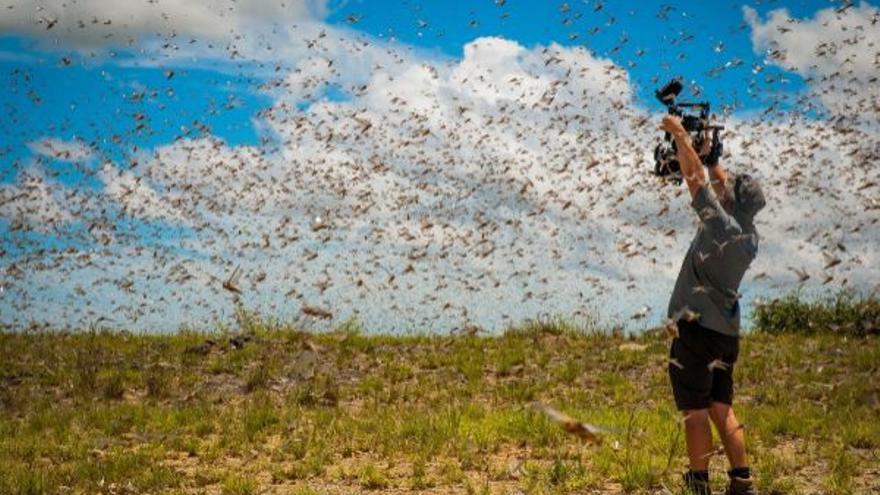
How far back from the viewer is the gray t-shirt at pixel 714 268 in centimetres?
656

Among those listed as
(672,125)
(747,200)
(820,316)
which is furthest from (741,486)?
(820,316)

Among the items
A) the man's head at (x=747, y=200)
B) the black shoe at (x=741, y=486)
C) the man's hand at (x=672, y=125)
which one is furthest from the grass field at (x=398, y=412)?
the man's hand at (x=672, y=125)

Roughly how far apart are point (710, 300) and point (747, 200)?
0.88 m

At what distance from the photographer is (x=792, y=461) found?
9.23m

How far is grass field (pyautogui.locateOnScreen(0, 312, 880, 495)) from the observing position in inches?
→ 334

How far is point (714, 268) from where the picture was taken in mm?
6656

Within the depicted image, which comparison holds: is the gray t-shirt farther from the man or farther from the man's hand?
the man's hand

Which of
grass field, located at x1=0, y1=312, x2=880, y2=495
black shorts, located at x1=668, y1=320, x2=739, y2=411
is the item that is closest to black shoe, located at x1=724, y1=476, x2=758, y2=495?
grass field, located at x1=0, y1=312, x2=880, y2=495

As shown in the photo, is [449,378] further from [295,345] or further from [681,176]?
[681,176]

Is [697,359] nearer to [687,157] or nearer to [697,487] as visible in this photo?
[697,487]

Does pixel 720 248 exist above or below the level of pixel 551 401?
above

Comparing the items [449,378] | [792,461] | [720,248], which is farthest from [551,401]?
[720,248]

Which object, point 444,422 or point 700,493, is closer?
point 700,493

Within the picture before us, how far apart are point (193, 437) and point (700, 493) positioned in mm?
6286
